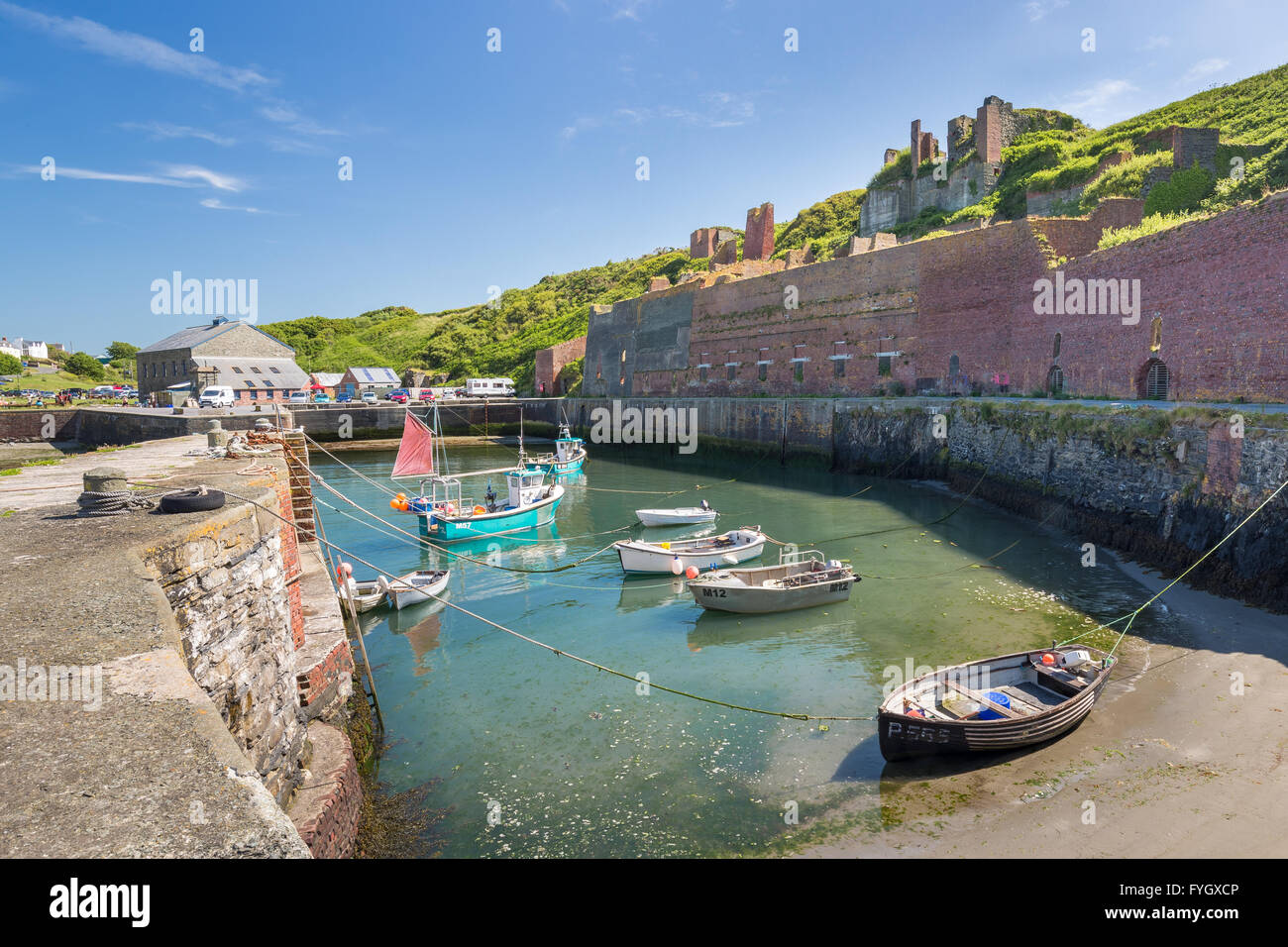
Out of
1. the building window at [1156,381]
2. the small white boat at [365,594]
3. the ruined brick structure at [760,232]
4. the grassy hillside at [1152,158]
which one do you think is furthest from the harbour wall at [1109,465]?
the ruined brick structure at [760,232]

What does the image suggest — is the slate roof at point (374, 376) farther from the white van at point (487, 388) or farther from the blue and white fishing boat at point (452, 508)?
the blue and white fishing boat at point (452, 508)

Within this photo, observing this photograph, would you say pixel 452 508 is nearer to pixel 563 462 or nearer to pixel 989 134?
pixel 563 462

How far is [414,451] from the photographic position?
76.3 feet

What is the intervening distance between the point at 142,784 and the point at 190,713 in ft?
1.94

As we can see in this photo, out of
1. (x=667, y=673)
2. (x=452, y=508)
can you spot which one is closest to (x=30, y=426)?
(x=452, y=508)

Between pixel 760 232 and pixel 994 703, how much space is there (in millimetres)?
52841

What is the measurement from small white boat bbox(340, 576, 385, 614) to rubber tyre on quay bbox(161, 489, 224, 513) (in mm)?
8200

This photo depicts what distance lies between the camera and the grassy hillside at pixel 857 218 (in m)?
35.5

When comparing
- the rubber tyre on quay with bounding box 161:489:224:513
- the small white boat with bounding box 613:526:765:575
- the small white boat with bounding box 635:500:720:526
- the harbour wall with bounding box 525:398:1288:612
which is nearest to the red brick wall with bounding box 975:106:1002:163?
the harbour wall with bounding box 525:398:1288:612

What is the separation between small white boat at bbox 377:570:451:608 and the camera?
16484mm

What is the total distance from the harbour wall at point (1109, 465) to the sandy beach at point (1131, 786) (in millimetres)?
4605

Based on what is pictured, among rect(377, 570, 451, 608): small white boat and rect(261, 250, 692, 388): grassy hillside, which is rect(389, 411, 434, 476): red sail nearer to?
rect(377, 570, 451, 608): small white boat

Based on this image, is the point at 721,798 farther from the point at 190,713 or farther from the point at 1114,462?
the point at 1114,462

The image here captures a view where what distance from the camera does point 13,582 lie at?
209 inches
